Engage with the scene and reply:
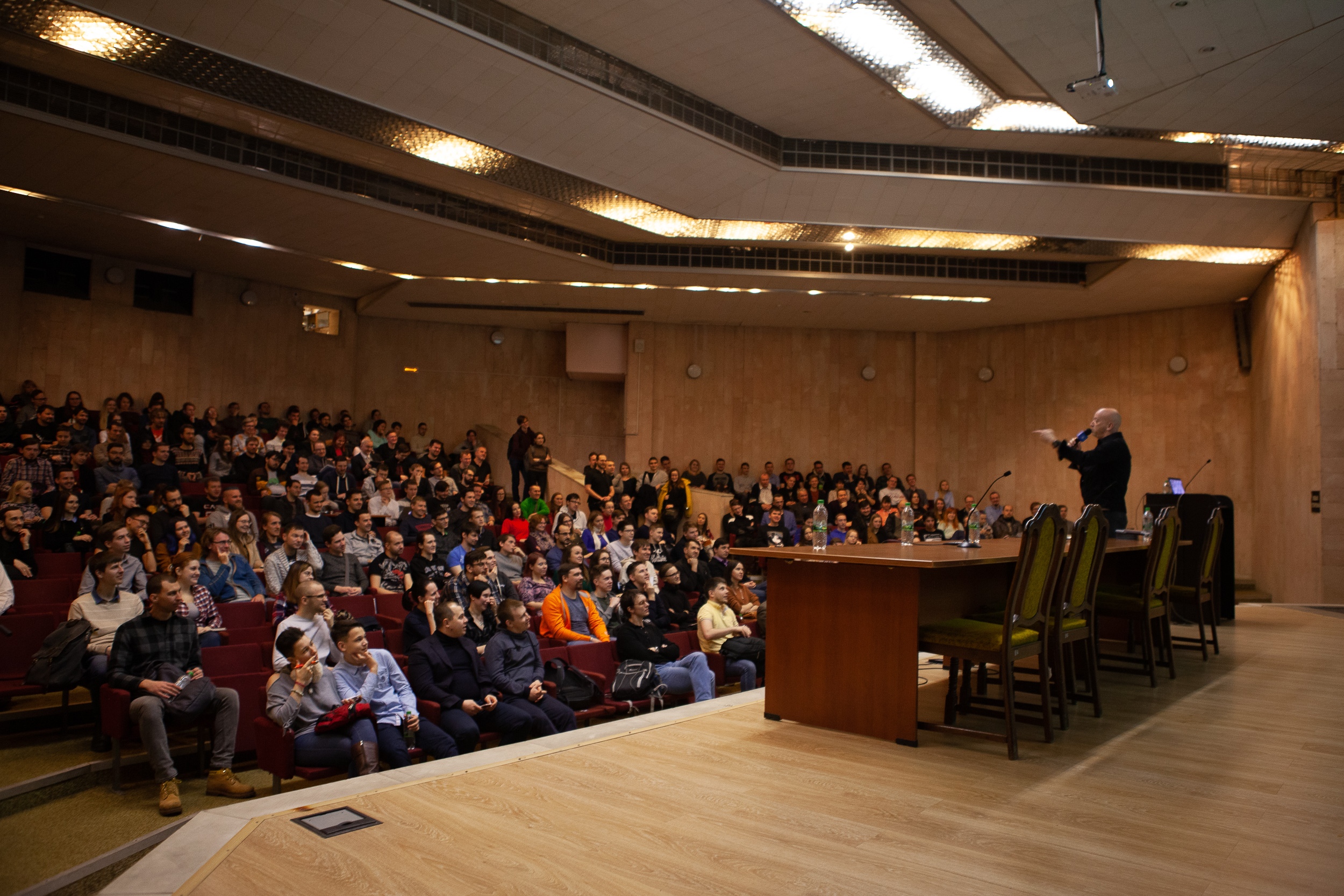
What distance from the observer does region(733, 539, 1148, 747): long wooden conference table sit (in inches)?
125

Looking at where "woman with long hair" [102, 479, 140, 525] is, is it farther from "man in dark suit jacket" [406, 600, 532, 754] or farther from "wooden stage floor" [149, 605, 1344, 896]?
"wooden stage floor" [149, 605, 1344, 896]

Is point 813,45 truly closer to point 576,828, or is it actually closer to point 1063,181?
point 1063,181

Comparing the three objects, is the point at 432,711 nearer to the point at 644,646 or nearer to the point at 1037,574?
the point at 644,646

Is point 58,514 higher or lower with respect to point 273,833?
higher

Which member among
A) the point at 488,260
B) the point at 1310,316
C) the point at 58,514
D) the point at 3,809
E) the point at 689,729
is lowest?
the point at 3,809

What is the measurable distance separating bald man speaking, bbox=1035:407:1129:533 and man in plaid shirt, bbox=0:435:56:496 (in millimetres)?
6972

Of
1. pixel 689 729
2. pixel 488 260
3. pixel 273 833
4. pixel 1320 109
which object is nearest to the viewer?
pixel 273 833

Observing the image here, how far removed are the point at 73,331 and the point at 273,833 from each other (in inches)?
399

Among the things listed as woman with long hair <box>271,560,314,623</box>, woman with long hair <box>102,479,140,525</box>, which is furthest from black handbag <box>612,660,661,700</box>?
woman with long hair <box>102,479,140,525</box>

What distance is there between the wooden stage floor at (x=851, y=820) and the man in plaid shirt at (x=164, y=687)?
71.6 inches

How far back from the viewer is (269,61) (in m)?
5.76

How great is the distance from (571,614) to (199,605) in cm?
216

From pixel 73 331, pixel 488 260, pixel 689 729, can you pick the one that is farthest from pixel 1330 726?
pixel 73 331

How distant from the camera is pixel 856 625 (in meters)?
3.30
